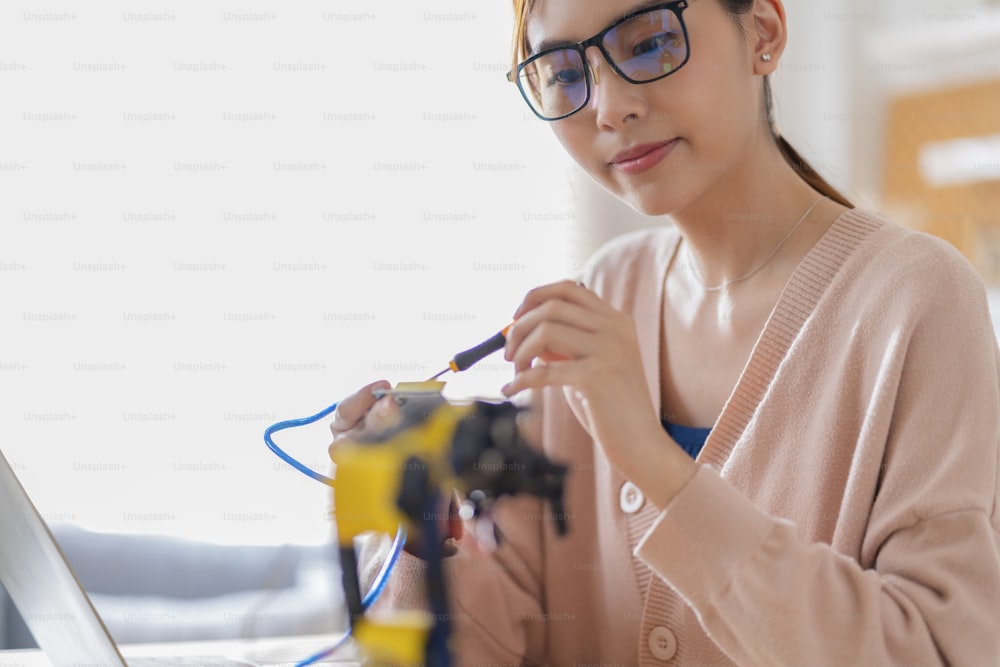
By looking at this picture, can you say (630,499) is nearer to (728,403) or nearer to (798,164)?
(728,403)

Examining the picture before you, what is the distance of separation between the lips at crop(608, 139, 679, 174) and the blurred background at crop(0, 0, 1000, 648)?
0.78 metres

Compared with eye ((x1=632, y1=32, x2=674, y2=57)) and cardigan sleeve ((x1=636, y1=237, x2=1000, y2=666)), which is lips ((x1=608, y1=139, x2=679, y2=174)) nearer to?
eye ((x1=632, y1=32, x2=674, y2=57))

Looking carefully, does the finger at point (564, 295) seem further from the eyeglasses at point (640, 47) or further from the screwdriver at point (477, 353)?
the eyeglasses at point (640, 47)

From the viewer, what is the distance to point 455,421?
487 millimetres

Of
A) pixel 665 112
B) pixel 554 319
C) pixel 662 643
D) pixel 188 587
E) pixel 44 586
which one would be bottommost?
pixel 188 587

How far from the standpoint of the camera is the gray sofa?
151 cm

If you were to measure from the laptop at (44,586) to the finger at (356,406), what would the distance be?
23 centimetres

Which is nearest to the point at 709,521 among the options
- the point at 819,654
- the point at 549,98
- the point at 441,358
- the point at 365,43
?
the point at 819,654

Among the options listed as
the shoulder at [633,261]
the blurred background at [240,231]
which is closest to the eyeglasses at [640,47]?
the shoulder at [633,261]

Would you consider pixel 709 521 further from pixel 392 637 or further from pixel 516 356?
pixel 392 637

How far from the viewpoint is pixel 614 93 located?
0.89 metres

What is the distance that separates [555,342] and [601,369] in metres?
0.04

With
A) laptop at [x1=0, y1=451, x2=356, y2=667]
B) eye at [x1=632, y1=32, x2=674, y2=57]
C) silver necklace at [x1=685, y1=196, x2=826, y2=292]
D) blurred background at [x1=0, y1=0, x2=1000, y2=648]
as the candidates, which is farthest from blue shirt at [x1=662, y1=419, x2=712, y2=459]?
blurred background at [x1=0, y1=0, x2=1000, y2=648]

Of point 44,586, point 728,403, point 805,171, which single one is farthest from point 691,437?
point 44,586
